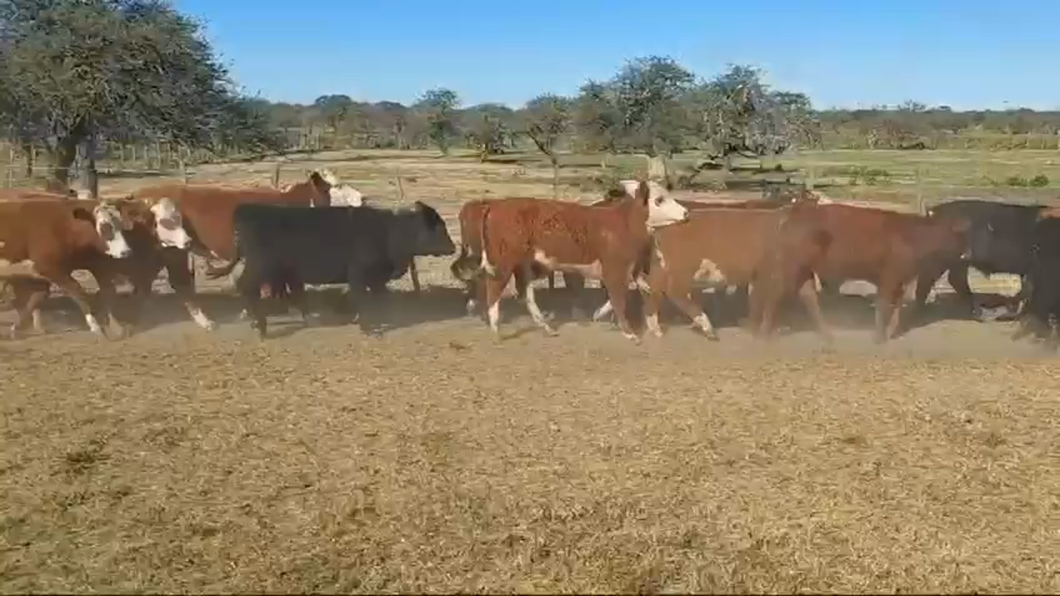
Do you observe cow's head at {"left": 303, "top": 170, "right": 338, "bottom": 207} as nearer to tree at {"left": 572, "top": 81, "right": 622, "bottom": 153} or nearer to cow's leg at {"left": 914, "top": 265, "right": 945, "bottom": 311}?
cow's leg at {"left": 914, "top": 265, "right": 945, "bottom": 311}

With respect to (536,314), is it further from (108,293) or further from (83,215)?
(83,215)

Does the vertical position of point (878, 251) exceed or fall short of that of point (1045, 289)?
it exceeds it

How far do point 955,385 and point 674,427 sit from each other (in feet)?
8.69

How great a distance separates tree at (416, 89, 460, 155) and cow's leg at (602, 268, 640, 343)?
55.9m

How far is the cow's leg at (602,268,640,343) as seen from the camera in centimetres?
1038

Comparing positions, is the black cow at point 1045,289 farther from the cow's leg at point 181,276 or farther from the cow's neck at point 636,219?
the cow's leg at point 181,276

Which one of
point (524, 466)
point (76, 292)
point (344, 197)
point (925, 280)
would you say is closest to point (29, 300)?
point (76, 292)

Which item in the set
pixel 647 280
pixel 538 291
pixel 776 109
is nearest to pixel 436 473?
pixel 647 280

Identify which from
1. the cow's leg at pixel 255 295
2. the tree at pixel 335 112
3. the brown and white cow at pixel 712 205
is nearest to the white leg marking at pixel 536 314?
the brown and white cow at pixel 712 205

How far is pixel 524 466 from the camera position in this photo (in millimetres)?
6262

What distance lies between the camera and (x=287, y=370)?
8742 millimetres

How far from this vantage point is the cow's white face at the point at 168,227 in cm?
1105

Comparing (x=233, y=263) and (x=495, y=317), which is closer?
(x=495, y=317)

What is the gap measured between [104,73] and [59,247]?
624 inches
